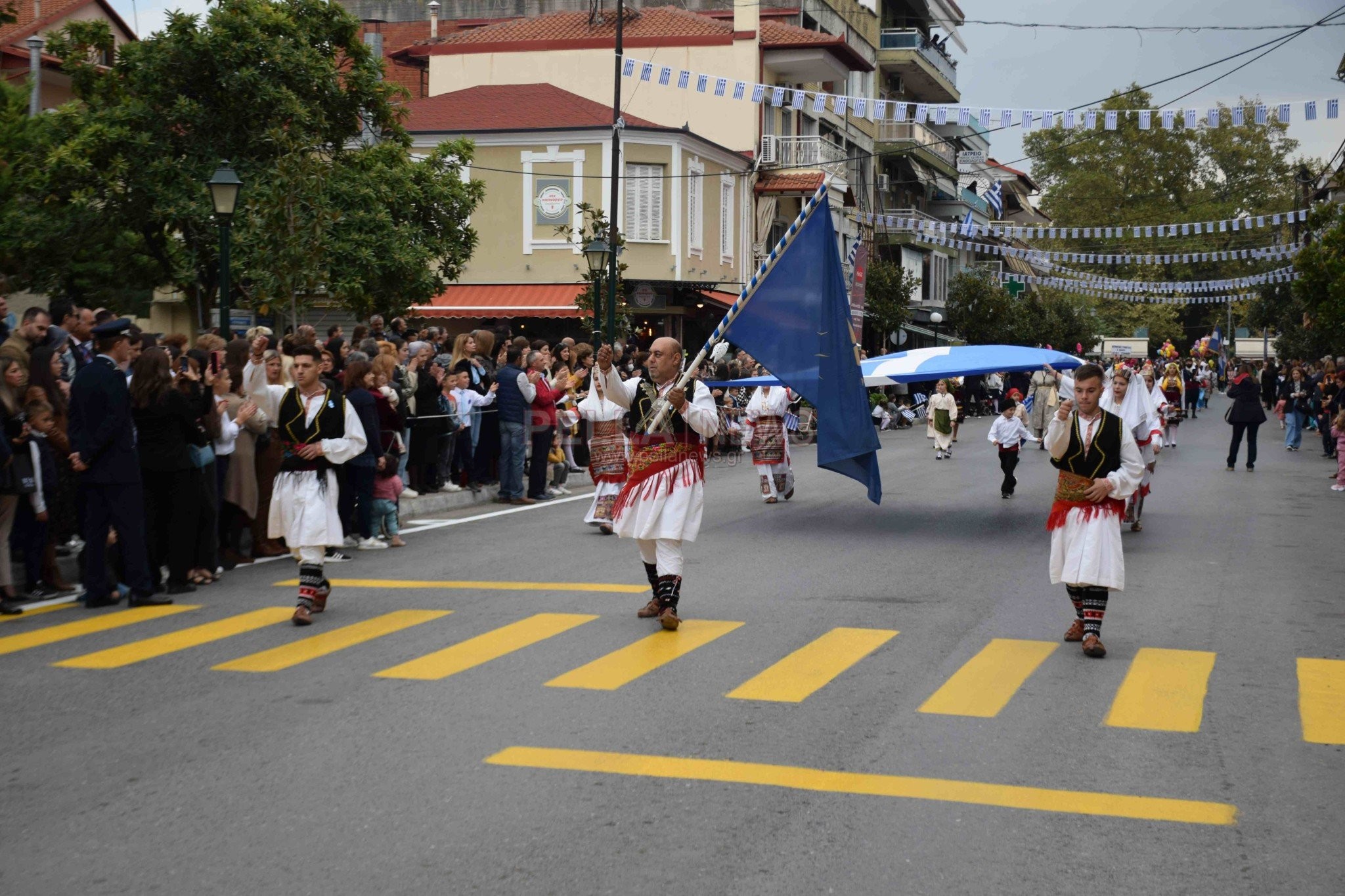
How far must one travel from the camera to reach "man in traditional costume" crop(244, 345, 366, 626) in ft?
32.6

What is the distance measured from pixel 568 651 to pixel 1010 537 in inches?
289

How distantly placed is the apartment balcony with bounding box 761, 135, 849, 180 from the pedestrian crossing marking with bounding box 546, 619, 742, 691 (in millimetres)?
36299

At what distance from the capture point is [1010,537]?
589 inches

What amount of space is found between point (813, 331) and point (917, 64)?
176 ft

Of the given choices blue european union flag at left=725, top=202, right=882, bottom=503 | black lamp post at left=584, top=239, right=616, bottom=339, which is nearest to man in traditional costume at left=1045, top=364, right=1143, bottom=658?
blue european union flag at left=725, top=202, right=882, bottom=503

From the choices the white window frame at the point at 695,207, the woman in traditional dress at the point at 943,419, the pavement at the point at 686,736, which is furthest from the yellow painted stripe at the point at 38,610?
the white window frame at the point at 695,207

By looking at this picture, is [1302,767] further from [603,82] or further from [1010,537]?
[603,82]

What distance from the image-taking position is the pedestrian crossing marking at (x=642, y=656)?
8055mm

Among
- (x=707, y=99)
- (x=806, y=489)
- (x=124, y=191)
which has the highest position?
(x=707, y=99)

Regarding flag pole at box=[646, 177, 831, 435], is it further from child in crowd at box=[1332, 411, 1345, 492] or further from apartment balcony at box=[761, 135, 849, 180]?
apartment balcony at box=[761, 135, 849, 180]

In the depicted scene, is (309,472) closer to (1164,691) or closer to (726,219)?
(1164,691)

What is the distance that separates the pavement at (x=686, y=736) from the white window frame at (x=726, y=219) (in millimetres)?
30592

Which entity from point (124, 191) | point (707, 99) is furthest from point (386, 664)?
point (707, 99)

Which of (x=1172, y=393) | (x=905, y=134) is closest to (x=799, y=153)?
(x=905, y=134)
